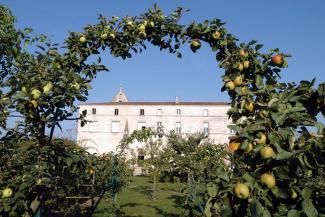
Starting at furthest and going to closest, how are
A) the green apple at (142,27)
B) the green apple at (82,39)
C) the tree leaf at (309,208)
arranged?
1. the green apple at (142,27)
2. the green apple at (82,39)
3. the tree leaf at (309,208)

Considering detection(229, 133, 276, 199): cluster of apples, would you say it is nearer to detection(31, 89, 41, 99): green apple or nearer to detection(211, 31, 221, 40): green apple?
detection(211, 31, 221, 40): green apple

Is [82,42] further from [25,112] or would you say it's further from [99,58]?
[25,112]

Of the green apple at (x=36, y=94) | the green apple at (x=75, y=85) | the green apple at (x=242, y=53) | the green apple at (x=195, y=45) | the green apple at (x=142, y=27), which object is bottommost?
the green apple at (x=36, y=94)

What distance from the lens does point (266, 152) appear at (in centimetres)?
218

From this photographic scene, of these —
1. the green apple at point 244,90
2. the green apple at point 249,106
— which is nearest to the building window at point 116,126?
the green apple at point 244,90

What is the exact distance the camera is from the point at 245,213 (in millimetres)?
2256

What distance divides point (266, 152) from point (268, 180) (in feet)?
0.53

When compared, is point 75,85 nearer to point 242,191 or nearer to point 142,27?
point 142,27

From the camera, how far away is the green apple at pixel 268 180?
215 centimetres

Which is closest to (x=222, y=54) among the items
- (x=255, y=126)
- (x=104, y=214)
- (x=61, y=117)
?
(x=255, y=126)

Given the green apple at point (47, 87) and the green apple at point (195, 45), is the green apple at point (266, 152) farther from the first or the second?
the green apple at point (47, 87)

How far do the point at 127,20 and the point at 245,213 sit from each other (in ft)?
7.21

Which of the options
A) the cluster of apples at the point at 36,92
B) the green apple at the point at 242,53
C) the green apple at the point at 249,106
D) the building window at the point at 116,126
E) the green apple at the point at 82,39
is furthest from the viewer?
the building window at the point at 116,126

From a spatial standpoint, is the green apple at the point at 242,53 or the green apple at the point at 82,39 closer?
the green apple at the point at 242,53
